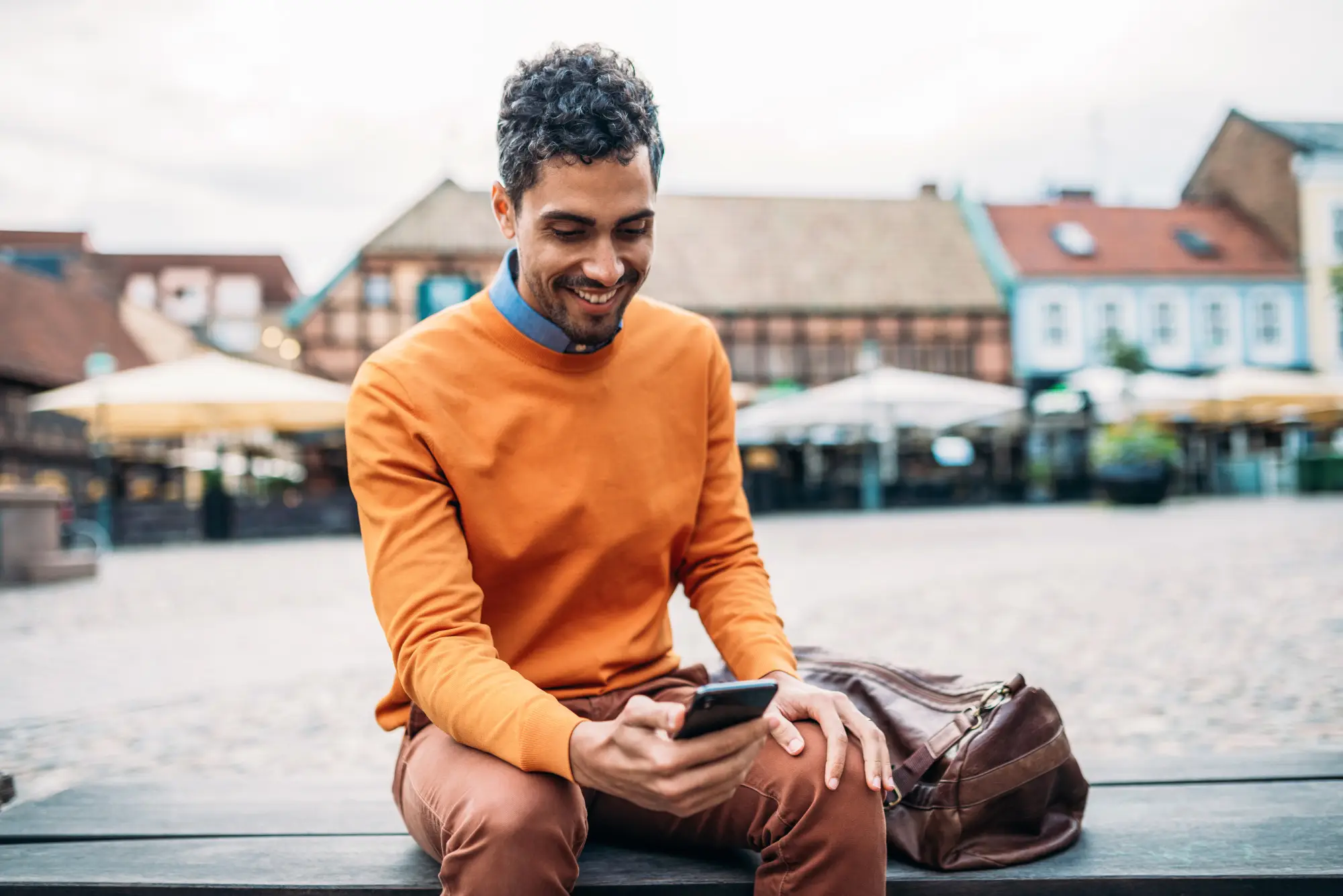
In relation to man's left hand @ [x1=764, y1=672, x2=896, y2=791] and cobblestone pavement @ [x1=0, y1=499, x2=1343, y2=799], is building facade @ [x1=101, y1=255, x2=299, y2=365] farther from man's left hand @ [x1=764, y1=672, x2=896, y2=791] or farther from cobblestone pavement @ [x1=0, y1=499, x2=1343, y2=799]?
man's left hand @ [x1=764, y1=672, x2=896, y2=791]

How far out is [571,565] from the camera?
5.97ft

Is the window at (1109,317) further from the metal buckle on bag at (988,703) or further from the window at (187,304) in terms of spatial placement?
the window at (187,304)

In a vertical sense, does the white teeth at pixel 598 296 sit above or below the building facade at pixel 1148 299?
below

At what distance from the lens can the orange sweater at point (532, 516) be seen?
64.7 inches

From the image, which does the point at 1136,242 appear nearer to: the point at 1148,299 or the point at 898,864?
the point at 1148,299

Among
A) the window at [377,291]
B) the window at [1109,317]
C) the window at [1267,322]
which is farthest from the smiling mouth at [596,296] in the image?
the window at [1267,322]

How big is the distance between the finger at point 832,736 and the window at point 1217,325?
102 feet

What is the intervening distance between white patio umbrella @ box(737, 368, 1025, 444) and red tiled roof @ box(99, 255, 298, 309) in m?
34.1

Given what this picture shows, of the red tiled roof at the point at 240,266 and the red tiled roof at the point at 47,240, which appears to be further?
the red tiled roof at the point at 240,266

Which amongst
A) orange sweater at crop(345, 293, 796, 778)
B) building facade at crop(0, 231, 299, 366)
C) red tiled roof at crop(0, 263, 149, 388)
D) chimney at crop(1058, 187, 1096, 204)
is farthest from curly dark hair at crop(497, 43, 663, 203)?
building facade at crop(0, 231, 299, 366)

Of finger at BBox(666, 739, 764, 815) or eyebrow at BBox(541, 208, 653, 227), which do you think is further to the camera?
eyebrow at BBox(541, 208, 653, 227)

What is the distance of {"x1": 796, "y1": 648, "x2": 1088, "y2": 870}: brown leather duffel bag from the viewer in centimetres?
171

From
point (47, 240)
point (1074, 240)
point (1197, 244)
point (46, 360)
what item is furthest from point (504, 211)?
point (47, 240)

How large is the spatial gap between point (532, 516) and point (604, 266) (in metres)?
0.42
